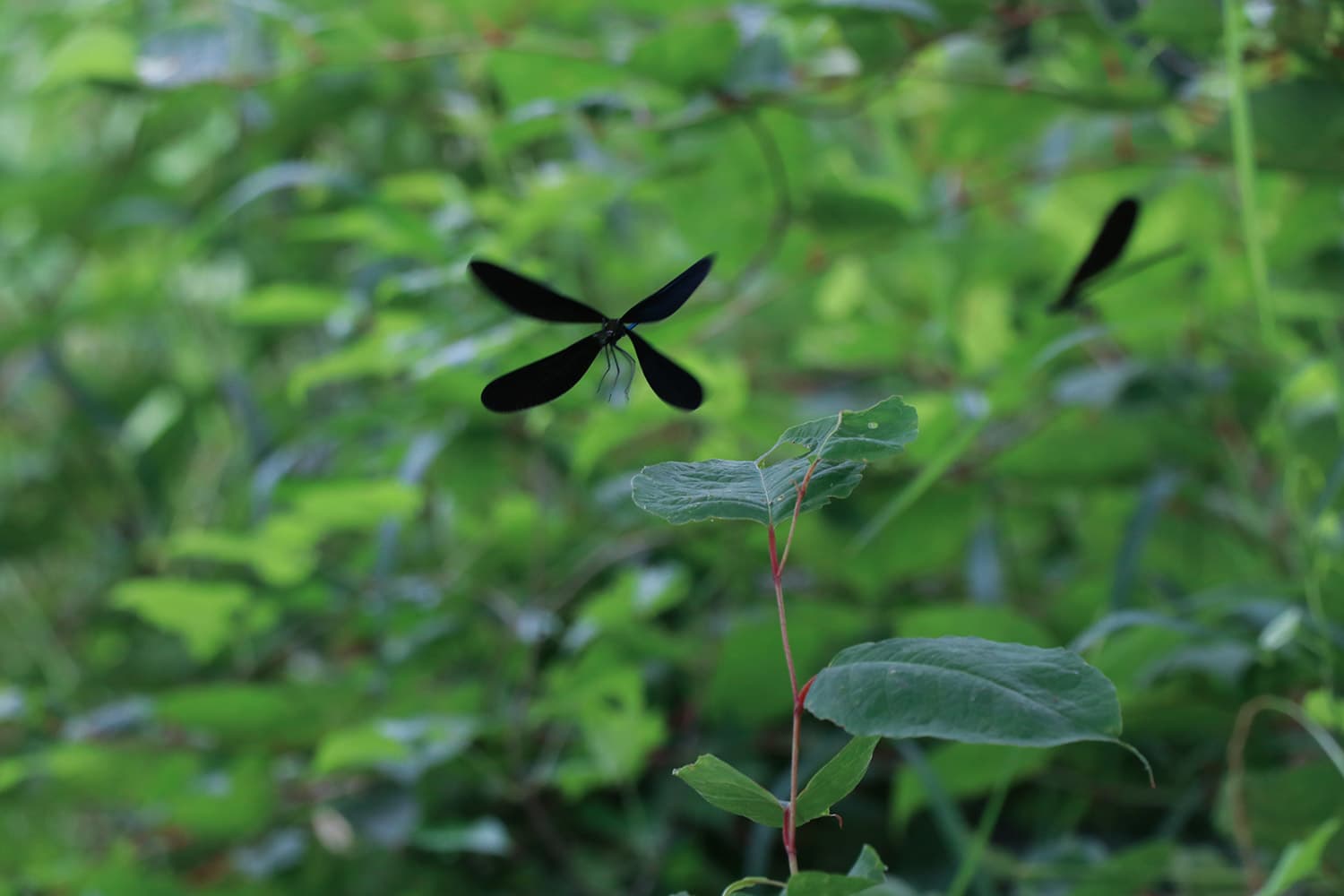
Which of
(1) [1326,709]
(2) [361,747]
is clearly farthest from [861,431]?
(2) [361,747]

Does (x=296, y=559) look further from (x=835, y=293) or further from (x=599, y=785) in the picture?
(x=835, y=293)

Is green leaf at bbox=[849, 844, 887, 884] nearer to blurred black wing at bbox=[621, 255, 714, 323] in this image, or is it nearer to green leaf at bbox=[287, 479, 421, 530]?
blurred black wing at bbox=[621, 255, 714, 323]

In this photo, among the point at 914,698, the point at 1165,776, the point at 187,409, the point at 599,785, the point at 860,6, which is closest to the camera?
the point at 914,698

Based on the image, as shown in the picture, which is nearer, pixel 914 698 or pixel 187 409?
pixel 914 698

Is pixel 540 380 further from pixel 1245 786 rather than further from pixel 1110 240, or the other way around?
pixel 1245 786

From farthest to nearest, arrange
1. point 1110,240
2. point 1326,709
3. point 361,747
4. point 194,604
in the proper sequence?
point 194,604 → point 361,747 → point 1326,709 → point 1110,240

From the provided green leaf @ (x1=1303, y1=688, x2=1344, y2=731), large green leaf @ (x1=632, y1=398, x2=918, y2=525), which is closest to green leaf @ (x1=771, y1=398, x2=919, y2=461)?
large green leaf @ (x1=632, y1=398, x2=918, y2=525)

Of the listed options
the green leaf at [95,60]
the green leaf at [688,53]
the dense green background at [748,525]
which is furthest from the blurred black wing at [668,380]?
the green leaf at [95,60]

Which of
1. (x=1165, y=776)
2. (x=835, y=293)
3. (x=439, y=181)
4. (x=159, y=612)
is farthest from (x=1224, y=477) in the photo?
(x=159, y=612)
